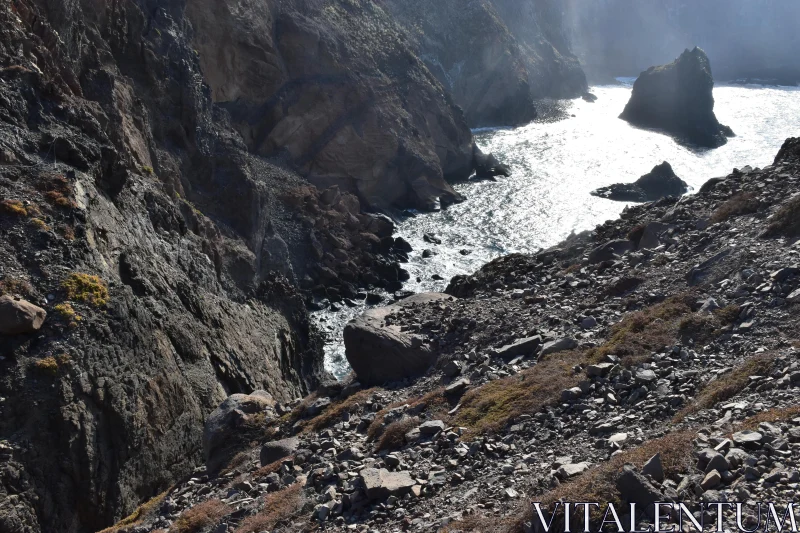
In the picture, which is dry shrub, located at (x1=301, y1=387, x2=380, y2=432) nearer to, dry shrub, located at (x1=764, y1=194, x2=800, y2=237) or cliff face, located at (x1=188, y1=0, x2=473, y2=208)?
dry shrub, located at (x1=764, y1=194, x2=800, y2=237)

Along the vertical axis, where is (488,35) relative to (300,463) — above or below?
above

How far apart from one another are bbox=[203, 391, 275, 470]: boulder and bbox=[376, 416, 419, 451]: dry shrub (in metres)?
5.91

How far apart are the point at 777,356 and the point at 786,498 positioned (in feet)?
16.9

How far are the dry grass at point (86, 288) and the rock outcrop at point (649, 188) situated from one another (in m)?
76.0

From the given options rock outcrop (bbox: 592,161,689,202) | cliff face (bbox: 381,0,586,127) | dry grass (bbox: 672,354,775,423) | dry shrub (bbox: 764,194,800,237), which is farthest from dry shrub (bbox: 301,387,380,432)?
cliff face (bbox: 381,0,586,127)

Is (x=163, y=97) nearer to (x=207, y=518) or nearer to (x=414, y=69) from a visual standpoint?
(x=207, y=518)

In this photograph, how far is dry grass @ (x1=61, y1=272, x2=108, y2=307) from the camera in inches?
903

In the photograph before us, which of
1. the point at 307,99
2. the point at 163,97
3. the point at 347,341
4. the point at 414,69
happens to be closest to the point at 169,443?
the point at 347,341

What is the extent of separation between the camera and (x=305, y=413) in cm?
2091

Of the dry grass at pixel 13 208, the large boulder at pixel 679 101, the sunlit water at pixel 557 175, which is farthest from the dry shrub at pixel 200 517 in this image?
the large boulder at pixel 679 101

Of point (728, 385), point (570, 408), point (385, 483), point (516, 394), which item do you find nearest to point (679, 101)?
point (516, 394)

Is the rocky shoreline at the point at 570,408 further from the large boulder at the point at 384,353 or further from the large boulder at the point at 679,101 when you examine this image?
the large boulder at the point at 679,101

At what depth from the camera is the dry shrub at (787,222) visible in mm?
20031

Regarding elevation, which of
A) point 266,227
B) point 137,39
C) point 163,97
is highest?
point 137,39
